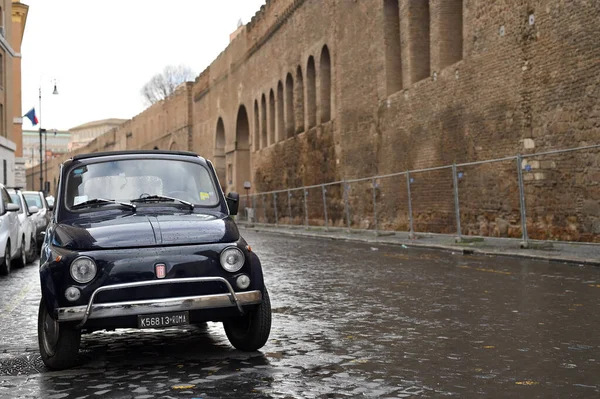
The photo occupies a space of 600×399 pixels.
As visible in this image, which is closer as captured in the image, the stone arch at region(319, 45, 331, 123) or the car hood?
the car hood

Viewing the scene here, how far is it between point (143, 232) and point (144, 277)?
375 millimetres

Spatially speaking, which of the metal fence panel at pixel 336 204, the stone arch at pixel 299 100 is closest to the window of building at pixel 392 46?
the metal fence panel at pixel 336 204

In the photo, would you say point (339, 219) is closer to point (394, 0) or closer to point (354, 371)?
point (394, 0)

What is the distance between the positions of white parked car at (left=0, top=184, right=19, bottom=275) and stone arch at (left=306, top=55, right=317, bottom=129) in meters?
24.3

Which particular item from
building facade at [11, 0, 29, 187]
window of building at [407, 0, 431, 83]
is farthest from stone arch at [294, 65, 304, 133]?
building facade at [11, 0, 29, 187]

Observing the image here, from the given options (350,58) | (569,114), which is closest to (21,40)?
(350,58)

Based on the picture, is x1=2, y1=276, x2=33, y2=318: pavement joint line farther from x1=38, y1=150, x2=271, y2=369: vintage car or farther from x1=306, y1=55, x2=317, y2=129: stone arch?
x1=306, y1=55, x2=317, y2=129: stone arch

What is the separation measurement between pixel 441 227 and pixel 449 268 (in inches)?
351

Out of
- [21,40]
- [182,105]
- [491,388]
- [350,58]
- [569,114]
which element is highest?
[21,40]

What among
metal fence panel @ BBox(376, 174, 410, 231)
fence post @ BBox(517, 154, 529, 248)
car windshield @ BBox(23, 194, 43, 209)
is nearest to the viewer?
fence post @ BBox(517, 154, 529, 248)

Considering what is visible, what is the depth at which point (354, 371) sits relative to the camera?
18.0 ft

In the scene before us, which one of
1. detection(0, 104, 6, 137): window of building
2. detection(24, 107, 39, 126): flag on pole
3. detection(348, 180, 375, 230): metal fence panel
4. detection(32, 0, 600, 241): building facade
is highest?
detection(24, 107, 39, 126): flag on pole

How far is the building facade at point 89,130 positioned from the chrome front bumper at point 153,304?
184851 millimetres

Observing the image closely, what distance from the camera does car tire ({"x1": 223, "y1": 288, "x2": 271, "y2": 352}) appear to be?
609 centimetres
